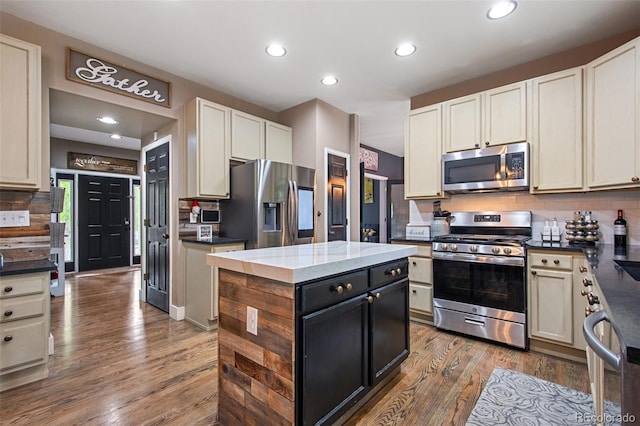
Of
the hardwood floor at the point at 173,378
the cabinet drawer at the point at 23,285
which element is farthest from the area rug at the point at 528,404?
the cabinet drawer at the point at 23,285

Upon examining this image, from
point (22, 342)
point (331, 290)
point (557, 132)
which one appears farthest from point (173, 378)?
point (557, 132)

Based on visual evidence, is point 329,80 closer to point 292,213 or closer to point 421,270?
point 292,213

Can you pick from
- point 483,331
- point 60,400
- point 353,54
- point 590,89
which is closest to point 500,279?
point 483,331

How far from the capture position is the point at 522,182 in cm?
286

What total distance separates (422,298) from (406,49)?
8.11ft

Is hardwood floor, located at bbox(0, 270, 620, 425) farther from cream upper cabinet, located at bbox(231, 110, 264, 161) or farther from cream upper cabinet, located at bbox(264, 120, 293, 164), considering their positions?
cream upper cabinet, located at bbox(264, 120, 293, 164)

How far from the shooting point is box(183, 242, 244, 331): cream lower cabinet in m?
Result: 3.11

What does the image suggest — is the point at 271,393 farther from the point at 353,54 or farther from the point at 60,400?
the point at 353,54

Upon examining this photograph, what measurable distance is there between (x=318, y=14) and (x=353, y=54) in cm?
67

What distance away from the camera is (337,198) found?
437cm

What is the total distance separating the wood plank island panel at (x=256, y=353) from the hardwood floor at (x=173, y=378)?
34 cm

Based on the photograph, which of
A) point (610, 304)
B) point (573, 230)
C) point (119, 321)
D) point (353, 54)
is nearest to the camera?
point (610, 304)

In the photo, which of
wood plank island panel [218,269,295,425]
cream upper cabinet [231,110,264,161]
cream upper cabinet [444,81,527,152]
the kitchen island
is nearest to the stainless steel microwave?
cream upper cabinet [444,81,527,152]

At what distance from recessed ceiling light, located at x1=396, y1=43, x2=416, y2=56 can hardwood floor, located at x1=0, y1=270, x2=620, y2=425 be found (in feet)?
8.86
